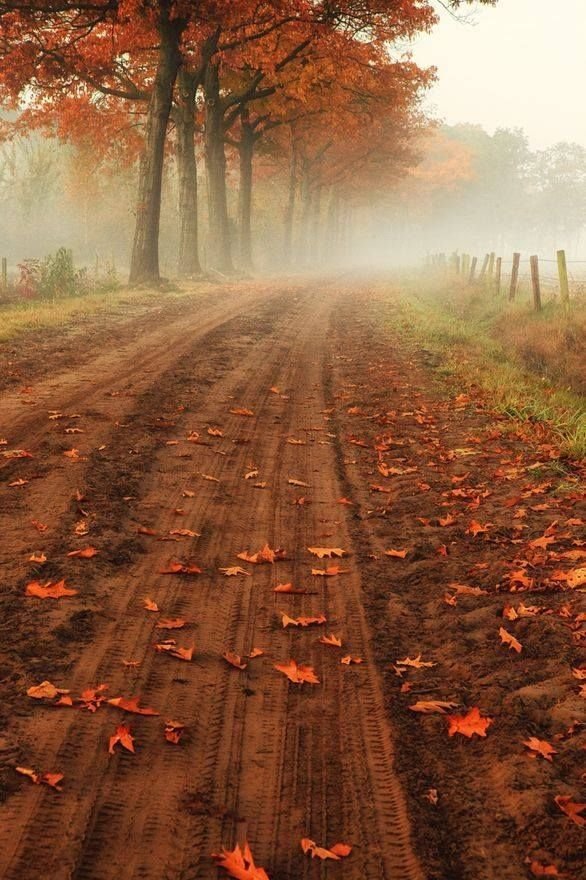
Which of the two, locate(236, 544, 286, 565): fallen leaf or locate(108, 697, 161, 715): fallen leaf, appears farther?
locate(236, 544, 286, 565): fallen leaf

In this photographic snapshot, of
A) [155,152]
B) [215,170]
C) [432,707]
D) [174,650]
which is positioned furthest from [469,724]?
[215,170]

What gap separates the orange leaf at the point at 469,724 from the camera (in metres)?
3.08

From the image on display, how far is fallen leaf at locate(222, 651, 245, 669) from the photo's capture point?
3461 mm

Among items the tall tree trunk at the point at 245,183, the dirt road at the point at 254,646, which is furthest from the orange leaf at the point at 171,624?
the tall tree trunk at the point at 245,183

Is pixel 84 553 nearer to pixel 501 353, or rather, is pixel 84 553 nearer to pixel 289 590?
pixel 289 590

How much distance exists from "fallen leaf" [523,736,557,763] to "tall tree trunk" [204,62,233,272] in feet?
86.3

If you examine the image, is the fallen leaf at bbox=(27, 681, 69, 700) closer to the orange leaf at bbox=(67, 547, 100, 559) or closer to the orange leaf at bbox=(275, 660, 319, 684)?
the orange leaf at bbox=(275, 660, 319, 684)

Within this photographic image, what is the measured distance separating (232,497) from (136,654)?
7.32 feet

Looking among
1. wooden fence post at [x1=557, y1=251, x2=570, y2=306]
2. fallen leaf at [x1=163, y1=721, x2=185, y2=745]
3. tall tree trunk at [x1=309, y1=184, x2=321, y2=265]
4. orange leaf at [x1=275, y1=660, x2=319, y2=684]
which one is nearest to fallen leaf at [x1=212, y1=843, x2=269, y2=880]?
fallen leaf at [x1=163, y1=721, x2=185, y2=745]

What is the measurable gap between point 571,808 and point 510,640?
1.22 meters

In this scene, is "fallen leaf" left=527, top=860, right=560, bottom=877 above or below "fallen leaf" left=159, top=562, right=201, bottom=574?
below

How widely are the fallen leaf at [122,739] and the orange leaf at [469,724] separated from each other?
1.29 meters

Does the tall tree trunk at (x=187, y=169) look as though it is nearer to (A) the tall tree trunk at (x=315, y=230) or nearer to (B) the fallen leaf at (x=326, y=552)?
(B) the fallen leaf at (x=326, y=552)

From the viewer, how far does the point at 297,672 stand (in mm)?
3434
